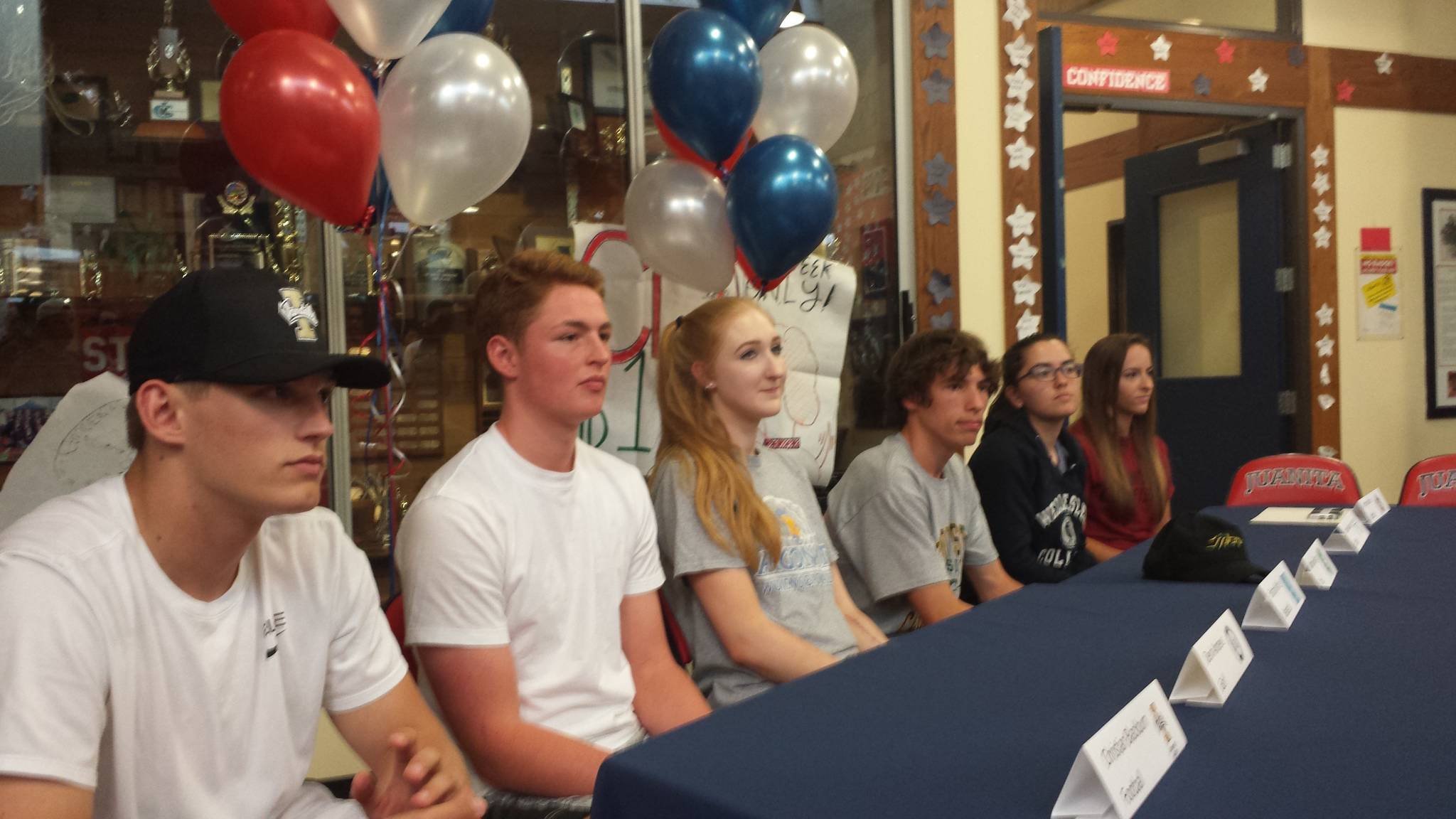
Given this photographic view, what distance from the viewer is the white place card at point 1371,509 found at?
95.2 inches

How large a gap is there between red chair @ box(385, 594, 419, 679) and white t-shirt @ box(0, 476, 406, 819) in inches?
9.6

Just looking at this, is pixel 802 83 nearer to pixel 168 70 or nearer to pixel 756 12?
pixel 756 12

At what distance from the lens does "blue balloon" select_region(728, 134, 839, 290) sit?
2342mm

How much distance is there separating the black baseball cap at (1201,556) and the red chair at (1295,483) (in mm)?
1511

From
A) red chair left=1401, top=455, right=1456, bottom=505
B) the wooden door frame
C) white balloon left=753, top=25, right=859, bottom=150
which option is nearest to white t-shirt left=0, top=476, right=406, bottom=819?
white balloon left=753, top=25, right=859, bottom=150

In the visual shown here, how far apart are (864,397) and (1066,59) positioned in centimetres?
154

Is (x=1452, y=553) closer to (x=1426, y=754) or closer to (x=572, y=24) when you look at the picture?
(x=1426, y=754)

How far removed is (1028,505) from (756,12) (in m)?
1.38

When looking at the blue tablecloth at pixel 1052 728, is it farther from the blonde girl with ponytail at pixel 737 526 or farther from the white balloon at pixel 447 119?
the white balloon at pixel 447 119

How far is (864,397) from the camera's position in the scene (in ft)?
11.7

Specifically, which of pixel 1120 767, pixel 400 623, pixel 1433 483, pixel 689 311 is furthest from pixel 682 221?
pixel 1433 483

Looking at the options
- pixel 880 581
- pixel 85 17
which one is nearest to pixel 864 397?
pixel 880 581

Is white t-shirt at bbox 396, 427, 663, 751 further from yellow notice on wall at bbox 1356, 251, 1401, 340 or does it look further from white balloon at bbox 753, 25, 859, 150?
yellow notice on wall at bbox 1356, 251, 1401, 340

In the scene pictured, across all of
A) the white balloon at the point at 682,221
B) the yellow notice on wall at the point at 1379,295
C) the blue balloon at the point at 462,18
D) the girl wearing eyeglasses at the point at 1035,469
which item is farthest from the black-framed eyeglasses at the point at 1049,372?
the yellow notice on wall at the point at 1379,295
